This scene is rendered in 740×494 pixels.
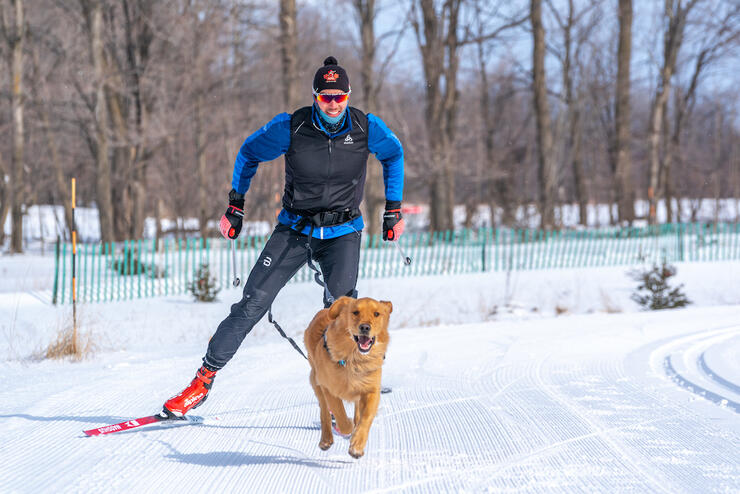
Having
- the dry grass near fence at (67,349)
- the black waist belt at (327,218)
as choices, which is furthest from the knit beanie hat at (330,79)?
the dry grass near fence at (67,349)

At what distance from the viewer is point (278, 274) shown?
13.6ft

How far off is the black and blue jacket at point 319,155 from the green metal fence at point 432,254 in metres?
11.7

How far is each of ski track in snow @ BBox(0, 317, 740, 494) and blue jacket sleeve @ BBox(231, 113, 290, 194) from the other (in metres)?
1.53

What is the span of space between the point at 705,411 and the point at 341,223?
2.69 metres

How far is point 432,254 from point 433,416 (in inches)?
584

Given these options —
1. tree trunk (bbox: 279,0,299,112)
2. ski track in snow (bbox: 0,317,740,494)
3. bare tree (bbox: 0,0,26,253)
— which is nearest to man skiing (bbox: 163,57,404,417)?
ski track in snow (bbox: 0,317,740,494)

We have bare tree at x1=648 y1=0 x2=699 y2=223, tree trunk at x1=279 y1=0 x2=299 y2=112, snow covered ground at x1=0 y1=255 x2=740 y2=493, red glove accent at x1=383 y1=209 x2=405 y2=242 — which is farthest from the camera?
bare tree at x1=648 y1=0 x2=699 y2=223

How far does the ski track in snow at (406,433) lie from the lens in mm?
3238

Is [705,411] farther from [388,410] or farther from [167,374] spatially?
[167,374]

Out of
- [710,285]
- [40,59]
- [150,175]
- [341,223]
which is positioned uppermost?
[40,59]

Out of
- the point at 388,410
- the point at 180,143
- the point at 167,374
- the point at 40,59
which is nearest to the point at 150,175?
the point at 180,143

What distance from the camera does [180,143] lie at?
1073 inches

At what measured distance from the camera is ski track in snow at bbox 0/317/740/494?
10.6 ft

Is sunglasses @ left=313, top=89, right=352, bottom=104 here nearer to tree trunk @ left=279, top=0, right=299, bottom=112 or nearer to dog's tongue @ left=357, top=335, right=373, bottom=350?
dog's tongue @ left=357, top=335, right=373, bottom=350
